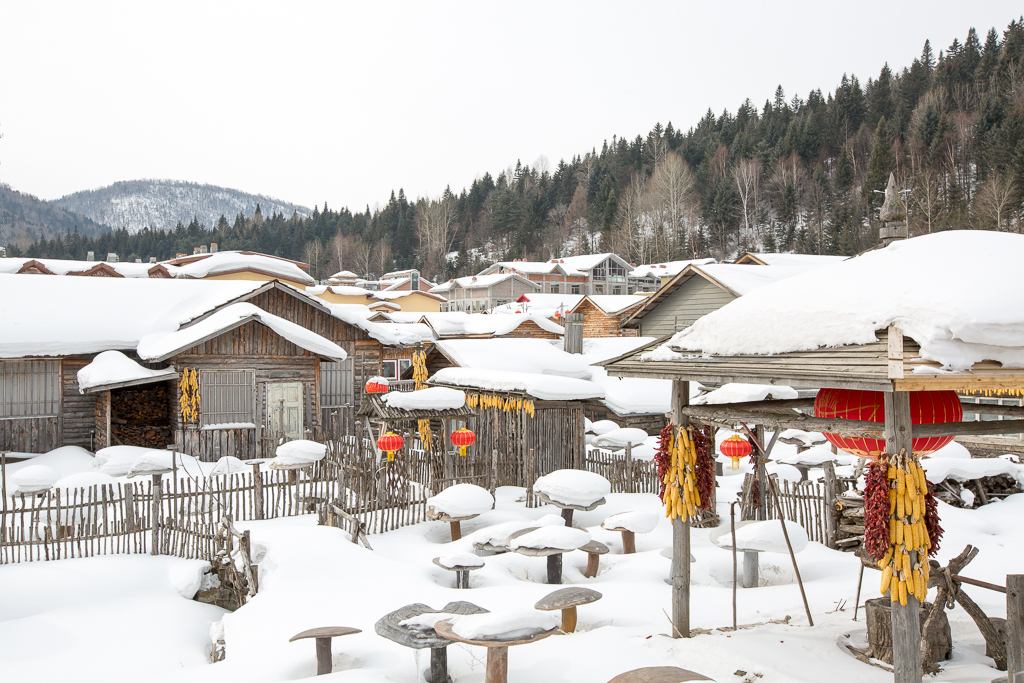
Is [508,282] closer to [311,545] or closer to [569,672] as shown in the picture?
[311,545]

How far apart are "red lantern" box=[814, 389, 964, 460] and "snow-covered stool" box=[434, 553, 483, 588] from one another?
6068 millimetres

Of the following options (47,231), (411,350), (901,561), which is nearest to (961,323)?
(901,561)

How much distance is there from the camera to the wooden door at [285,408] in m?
22.8

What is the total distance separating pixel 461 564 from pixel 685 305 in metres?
20.4

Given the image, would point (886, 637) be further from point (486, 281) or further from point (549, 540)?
point (486, 281)

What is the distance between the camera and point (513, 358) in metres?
21.8

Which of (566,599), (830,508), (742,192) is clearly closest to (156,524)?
(566,599)

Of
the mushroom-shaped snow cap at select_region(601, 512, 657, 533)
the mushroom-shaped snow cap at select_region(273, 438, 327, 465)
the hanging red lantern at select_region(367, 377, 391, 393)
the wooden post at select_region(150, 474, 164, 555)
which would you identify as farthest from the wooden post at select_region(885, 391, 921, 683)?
the hanging red lantern at select_region(367, 377, 391, 393)

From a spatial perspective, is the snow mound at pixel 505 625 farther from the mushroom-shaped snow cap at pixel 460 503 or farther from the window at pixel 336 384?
the window at pixel 336 384

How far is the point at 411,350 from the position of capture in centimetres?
3000

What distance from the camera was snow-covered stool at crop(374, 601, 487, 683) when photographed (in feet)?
23.2

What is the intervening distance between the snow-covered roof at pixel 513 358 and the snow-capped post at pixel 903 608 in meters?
15.5

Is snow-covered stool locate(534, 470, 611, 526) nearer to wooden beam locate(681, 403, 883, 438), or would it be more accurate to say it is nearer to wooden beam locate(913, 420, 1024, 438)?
wooden beam locate(681, 403, 883, 438)

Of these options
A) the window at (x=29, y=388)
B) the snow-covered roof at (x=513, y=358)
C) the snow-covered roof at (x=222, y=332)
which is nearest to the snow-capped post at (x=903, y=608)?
the snow-covered roof at (x=513, y=358)
